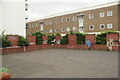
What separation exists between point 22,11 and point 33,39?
726cm

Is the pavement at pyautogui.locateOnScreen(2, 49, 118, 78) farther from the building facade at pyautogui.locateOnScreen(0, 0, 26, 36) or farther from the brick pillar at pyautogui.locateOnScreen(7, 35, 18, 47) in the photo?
the building facade at pyautogui.locateOnScreen(0, 0, 26, 36)

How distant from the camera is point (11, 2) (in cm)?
2095

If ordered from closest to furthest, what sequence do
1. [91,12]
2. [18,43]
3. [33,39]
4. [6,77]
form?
[6,77] → [18,43] → [33,39] → [91,12]

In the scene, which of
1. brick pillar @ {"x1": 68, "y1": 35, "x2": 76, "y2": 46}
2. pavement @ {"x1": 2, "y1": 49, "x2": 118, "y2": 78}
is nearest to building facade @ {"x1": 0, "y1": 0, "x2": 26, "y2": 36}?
brick pillar @ {"x1": 68, "y1": 35, "x2": 76, "y2": 46}

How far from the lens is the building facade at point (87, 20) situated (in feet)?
94.1

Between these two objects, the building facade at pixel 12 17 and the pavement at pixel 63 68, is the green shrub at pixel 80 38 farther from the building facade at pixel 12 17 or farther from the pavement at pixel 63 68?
the building facade at pixel 12 17

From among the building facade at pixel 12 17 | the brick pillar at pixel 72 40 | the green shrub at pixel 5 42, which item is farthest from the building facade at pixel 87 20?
the green shrub at pixel 5 42

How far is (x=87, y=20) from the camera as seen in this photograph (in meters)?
33.5

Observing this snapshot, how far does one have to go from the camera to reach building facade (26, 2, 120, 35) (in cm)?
2867

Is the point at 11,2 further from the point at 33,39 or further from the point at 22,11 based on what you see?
the point at 33,39

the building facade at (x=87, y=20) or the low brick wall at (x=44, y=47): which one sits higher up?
the building facade at (x=87, y=20)

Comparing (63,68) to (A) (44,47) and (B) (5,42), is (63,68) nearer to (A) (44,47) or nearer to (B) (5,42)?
(B) (5,42)

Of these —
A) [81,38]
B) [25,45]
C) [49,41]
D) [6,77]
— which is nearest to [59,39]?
[49,41]

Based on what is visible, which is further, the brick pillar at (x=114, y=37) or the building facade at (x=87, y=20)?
the building facade at (x=87, y=20)
